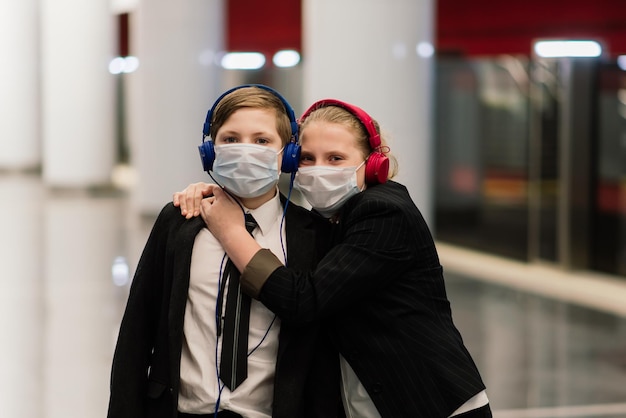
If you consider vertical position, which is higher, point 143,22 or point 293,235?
point 143,22

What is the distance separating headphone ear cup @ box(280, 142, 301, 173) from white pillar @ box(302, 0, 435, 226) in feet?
23.4

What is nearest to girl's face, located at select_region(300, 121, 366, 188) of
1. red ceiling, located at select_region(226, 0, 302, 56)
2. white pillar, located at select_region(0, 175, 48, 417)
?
white pillar, located at select_region(0, 175, 48, 417)

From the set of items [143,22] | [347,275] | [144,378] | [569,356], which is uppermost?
[143,22]

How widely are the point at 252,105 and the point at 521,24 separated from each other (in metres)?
9.90

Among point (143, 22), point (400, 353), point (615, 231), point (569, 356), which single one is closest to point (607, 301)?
point (615, 231)

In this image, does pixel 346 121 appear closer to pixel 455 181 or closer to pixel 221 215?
pixel 221 215

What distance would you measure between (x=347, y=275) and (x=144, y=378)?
0.62 m

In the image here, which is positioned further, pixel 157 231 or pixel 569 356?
pixel 569 356

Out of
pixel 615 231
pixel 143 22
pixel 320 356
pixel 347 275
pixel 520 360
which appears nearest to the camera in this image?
pixel 347 275

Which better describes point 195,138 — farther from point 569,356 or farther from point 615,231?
point 569,356

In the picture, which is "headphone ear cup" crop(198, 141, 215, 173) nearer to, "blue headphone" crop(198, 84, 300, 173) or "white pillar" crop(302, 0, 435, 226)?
"blue headphone" crop(198, 84, 300, 173)

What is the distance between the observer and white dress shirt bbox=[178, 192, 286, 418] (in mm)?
2623

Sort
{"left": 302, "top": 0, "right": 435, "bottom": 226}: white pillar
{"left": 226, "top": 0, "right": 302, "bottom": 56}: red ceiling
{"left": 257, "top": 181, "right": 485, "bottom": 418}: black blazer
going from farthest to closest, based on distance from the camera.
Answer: {"left": 226, "top": 0, "right": 302, "bottom": 56}: red ceiling → {"left": 302, "top": 0, "right": 435, "bottom": 226}: white pillar → {"left": 257, "top": 181, "right": 485, "bottom": 418}: black blazer

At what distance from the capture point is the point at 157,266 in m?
2.74
